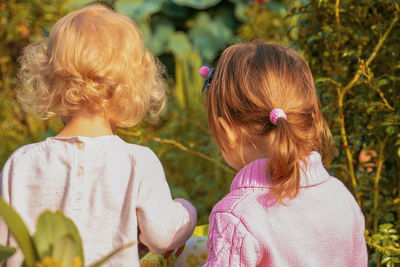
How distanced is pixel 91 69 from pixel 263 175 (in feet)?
1.96

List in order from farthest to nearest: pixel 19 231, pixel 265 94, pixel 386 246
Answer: pixel 386 246 < pixel 265 94 < pixel 19 231

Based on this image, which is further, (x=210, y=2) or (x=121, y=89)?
(x=210, y=2)

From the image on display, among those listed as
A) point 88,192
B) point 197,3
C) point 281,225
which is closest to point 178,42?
point 197,3

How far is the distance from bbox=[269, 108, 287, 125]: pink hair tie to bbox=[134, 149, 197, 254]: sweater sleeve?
0.41 metres

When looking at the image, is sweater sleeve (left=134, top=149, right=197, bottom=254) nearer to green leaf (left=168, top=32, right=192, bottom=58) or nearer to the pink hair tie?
the pink hair tie

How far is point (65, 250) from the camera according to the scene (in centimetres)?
81

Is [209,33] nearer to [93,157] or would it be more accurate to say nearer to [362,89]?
[362,89]

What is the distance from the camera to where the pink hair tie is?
1.61 m

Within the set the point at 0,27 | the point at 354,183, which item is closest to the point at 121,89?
the point at 354,183

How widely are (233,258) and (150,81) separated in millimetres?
666

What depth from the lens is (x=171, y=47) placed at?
228 inches

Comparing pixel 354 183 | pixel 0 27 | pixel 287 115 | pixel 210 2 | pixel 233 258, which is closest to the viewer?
pixel 233 258

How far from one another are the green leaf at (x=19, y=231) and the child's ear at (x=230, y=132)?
100 centimetres

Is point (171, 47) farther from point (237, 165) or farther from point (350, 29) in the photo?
point (237, 165)
